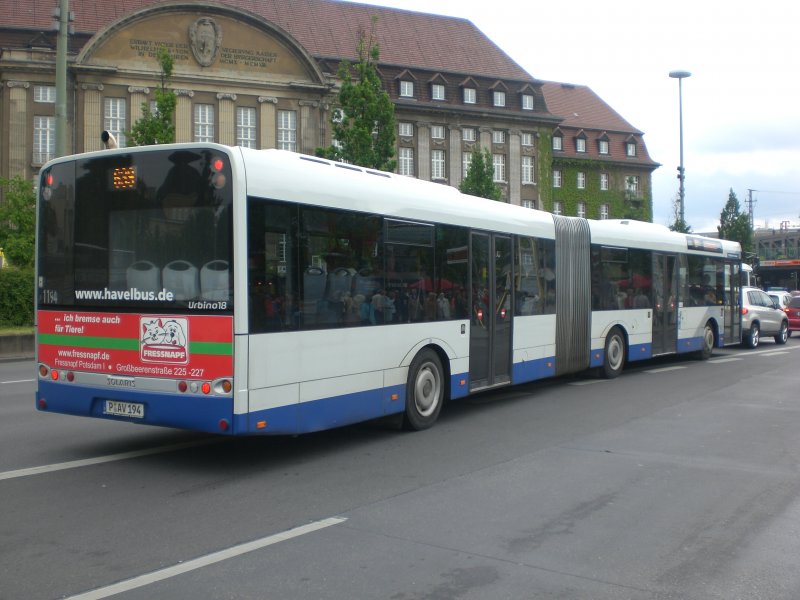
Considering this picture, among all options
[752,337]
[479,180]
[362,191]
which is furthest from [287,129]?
[362,191]

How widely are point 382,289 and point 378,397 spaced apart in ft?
3.88

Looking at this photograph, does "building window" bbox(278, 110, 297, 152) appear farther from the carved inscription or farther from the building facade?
the carved inscription

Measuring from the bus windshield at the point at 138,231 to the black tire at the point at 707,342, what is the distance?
610 inches

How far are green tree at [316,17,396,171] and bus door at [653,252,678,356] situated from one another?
16.2m

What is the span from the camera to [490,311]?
12109mm

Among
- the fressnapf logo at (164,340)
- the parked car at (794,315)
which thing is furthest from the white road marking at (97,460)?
the parked car at (794,315)

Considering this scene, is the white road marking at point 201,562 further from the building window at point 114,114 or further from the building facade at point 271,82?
the building window at point 114,114

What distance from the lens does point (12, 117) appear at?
54.3 m

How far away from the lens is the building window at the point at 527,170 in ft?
238

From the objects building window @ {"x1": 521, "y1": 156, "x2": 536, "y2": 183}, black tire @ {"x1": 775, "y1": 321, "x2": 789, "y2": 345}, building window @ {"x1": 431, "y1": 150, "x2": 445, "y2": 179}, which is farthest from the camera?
building window @ {"x1": 521, "y1": 156, "x2": 536, "y2": 183}

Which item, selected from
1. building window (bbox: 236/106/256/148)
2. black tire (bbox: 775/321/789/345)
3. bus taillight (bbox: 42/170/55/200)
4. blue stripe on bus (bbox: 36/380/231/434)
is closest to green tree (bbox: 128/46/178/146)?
bus taillight (bbox: 42/170/55/200)

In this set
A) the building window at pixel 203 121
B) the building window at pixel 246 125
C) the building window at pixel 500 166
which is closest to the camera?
the building window at pixel 203 121

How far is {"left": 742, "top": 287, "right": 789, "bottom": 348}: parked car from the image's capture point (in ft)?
83.7

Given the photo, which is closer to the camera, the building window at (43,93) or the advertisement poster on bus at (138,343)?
the advertisement poster on bus at (138,343)
